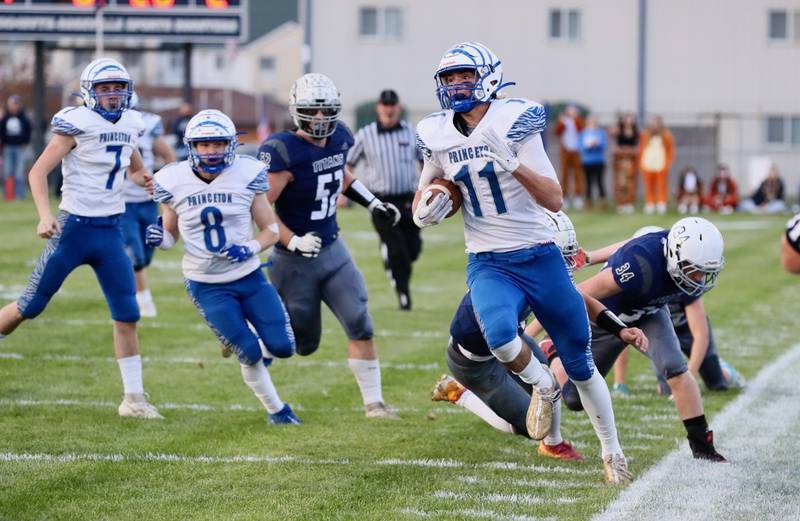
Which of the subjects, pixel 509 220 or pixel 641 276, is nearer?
pixel 509 220

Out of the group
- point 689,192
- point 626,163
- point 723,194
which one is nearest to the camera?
point 626,163

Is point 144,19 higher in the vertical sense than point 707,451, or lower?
higher

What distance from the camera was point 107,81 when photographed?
710cm

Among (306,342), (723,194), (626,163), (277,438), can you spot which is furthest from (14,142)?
(277,438)

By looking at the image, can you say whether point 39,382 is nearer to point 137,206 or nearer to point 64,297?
point 137,206

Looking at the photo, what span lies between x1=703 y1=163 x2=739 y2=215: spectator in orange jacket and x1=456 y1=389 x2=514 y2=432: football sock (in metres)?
18.0

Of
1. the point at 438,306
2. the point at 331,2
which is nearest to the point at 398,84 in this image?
→ the point at 331,2

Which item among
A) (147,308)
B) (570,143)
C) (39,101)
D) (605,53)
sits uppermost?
(605,53)

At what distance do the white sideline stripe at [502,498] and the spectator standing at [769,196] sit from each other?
771 inches

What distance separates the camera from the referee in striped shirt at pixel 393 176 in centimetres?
1166

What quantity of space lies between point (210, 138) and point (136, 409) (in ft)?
4.79

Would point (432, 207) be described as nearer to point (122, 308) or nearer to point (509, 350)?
point (509, 350)

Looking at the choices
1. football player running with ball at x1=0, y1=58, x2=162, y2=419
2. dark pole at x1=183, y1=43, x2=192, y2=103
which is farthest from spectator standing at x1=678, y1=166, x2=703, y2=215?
football player running with ball at x1=0, y1=58, x2=162, y2=419

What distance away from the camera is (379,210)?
7535 millimetres
